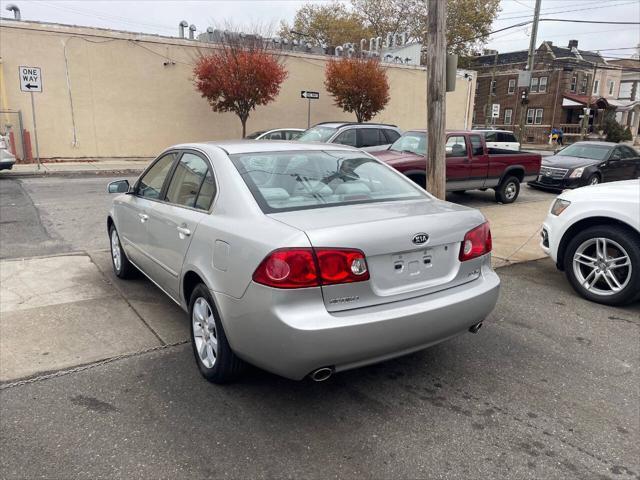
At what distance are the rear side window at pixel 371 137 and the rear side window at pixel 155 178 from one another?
7.95 meters

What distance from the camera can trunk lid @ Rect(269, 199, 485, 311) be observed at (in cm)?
277

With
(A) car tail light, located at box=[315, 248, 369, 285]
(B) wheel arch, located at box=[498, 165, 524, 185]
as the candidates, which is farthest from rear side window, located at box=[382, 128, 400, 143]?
(A) car tail light, located at box=[315, 248, 369, 285]

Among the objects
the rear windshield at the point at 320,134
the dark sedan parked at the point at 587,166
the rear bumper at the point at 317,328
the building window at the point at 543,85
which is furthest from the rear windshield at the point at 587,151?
the building window at the point at 543,85

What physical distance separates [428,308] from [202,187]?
5.88 feet

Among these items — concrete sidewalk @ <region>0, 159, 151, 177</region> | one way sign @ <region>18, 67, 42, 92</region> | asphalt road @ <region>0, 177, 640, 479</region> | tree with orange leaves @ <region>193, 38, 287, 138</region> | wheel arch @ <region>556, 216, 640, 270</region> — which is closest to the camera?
asphalt road @ <region>0, 177, 640, 479</region>

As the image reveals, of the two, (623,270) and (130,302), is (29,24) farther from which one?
(623,270)

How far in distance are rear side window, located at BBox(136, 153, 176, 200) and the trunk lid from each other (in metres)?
1.76

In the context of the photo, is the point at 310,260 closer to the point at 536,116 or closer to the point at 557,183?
the point at 557,183

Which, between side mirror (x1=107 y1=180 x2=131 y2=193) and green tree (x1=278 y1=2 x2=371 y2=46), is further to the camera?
green tree (x1=278 y1=2 x2=371 y2=46)

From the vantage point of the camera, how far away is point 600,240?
5.04m

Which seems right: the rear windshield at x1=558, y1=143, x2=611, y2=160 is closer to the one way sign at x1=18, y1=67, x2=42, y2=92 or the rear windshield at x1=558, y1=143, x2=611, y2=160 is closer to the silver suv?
the silver suv

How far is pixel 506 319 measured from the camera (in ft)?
15.1

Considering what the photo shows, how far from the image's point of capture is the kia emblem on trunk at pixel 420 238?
2965 millimetres

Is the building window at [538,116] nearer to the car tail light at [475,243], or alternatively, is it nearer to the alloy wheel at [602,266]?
the alloy wheel at [602,266]
